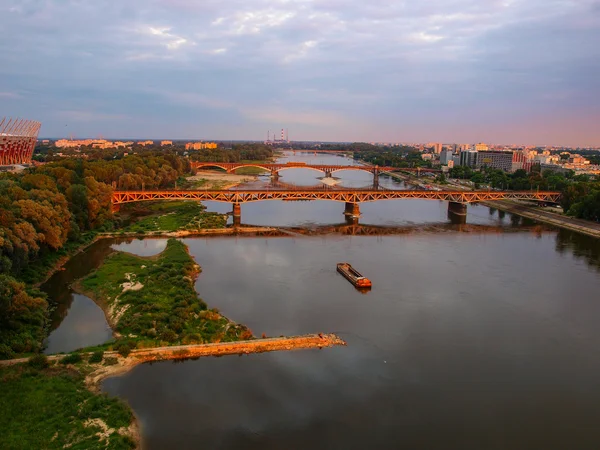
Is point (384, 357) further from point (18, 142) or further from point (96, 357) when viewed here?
point (18, 142)

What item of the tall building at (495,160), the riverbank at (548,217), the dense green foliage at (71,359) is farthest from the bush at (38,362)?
the tall building at (495,160)

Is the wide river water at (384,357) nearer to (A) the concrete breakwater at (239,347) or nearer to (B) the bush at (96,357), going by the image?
(A) the concrete breakwater at (239,347)

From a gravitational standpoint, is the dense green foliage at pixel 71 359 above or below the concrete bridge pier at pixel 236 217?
below

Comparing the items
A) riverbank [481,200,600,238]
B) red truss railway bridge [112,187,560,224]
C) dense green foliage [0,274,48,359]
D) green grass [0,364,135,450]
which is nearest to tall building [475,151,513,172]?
riverbank [481,200,600,238]

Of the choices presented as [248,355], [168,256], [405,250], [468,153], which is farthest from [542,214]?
[468,153]

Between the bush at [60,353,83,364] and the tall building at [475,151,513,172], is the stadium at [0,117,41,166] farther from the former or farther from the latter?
the tall building at [475,151,513,172]

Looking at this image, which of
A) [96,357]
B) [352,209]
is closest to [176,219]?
[352,209]
